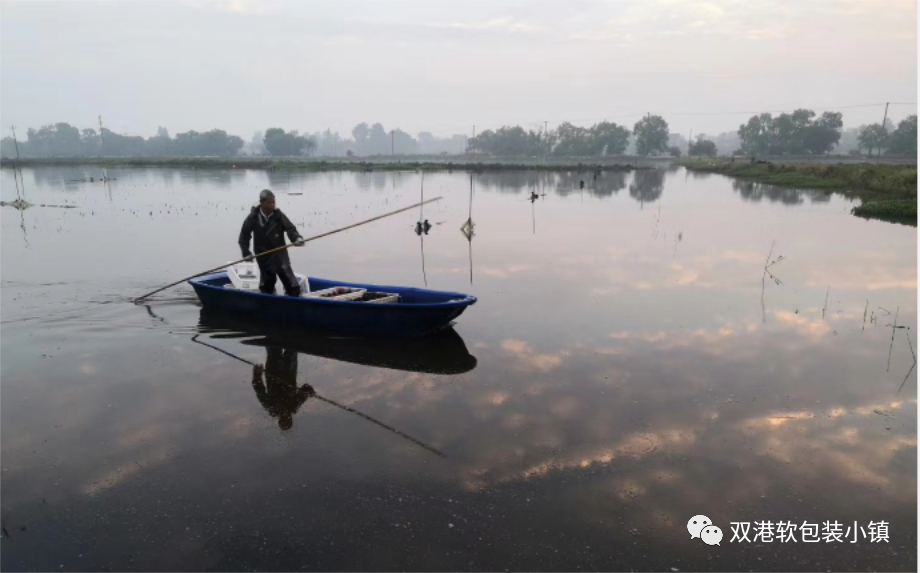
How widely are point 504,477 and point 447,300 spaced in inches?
190

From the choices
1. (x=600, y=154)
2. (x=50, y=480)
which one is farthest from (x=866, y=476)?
(x=600, y=154)

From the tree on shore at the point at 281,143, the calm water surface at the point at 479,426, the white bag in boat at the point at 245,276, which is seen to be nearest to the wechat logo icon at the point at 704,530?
the calm water surface at the point at 479,426

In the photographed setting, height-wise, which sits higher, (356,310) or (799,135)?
(799,135)

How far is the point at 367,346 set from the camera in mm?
9688

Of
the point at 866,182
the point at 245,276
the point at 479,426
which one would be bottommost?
the point at 479,426

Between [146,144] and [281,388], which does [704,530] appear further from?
[146,144]

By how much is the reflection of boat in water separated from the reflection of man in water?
Result: 50 centimetres

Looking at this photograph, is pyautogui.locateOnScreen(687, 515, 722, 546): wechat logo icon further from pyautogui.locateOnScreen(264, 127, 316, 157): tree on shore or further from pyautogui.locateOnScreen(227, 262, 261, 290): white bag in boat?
pyautogui.locateOnScreen(264, 127, 316, 157): tree on shore

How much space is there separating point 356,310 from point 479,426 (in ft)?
12.1

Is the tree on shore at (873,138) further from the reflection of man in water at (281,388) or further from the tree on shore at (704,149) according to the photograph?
the reflection of man in water at (281,388)

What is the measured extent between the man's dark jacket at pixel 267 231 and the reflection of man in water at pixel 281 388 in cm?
217

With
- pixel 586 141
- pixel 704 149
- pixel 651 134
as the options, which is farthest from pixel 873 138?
pixel 586 141

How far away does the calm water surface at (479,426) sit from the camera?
4887 millimetres

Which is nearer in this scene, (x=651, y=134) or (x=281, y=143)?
(x=651, y=134)
